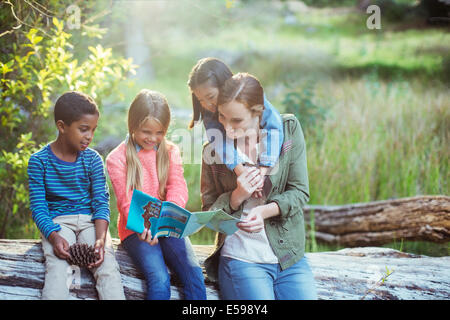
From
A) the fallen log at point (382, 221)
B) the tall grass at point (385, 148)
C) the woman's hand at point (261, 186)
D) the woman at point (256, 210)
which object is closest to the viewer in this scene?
the woman at point (256, 210)

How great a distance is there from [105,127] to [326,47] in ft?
8.35

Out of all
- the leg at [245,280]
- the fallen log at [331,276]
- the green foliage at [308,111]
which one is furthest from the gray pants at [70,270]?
the green foliage at [308,111]

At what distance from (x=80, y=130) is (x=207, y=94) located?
0.71 meters

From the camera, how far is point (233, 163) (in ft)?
8.00

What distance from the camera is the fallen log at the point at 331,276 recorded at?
2451 mm

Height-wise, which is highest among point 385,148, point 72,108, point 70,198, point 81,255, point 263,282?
point 72,108

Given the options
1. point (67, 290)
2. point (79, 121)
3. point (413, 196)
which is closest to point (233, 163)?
point (79, 121)

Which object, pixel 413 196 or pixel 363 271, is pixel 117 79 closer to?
pixel 363 271

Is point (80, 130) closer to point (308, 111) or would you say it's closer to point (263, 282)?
point (263, 282)

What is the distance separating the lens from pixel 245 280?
2.35m

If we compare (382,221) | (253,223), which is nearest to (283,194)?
(253,223)

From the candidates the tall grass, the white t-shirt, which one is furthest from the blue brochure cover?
the tall grass

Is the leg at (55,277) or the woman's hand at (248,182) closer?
the leg at (55,277)

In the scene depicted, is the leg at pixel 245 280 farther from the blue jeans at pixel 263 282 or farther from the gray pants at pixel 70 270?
the gray pants at pixel 70 270
